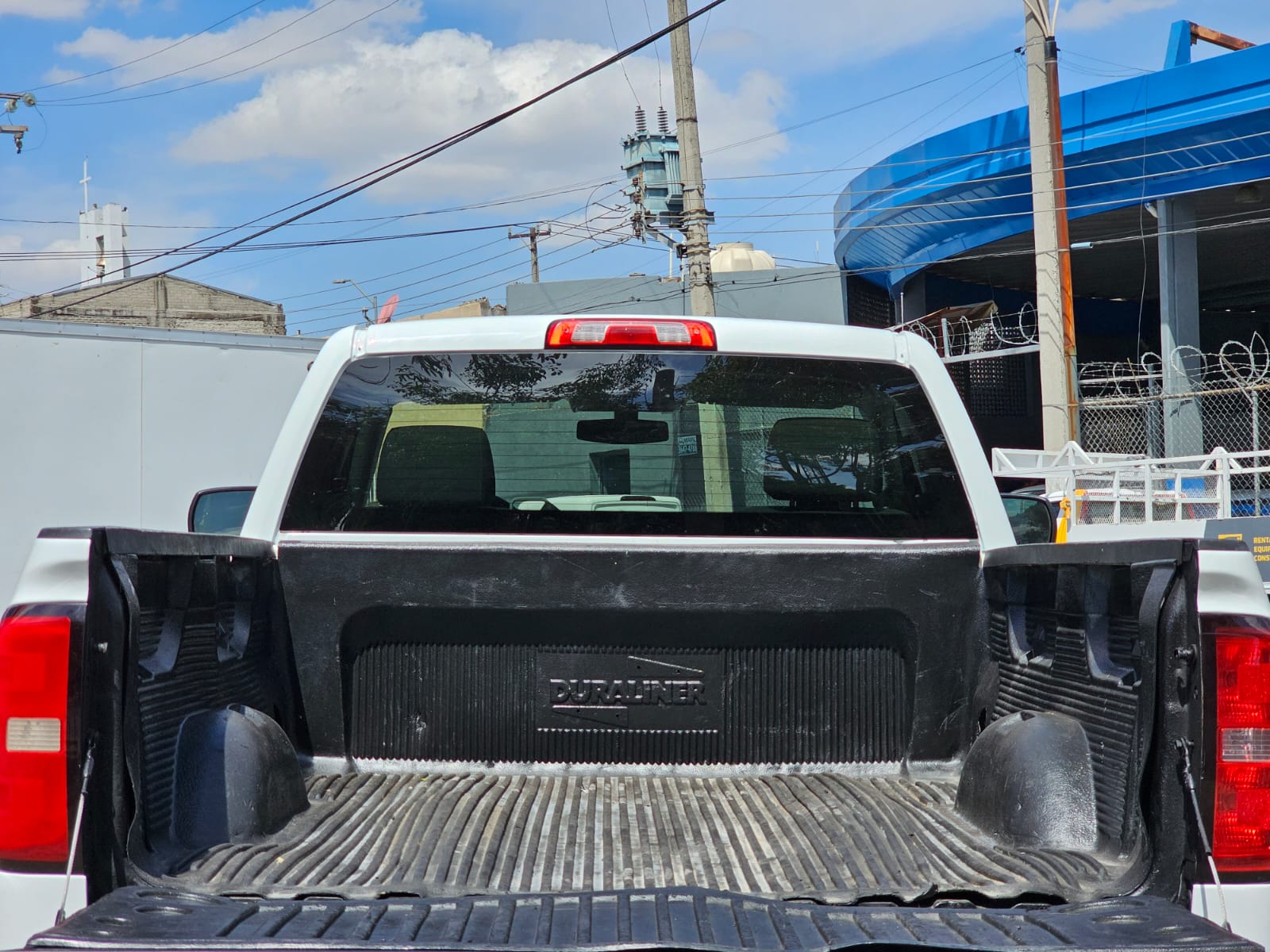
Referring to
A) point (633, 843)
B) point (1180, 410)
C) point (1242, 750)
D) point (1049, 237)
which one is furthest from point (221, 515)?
point (1180, 410)

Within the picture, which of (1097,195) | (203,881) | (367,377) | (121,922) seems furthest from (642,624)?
(1097,195)

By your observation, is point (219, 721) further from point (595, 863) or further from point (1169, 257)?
point (1169, 257)

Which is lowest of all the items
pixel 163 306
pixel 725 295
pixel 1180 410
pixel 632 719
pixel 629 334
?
pixel 632 719

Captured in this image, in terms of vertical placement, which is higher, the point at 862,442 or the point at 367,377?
the point at 367,377

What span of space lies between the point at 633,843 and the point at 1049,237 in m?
15.6

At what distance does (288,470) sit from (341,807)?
2.94 ft

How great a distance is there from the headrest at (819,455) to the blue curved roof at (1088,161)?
64.3 feet

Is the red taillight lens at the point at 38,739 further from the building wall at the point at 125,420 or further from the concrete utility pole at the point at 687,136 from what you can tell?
the concrete utility pole at the point at 687,136

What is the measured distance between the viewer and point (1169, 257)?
2327 centimetres

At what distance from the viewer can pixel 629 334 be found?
10.7ft

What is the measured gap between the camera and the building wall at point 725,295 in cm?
3206

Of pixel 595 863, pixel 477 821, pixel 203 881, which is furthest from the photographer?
pixel 477 821

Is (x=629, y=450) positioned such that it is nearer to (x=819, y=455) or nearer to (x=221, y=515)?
(x=819, y=455)

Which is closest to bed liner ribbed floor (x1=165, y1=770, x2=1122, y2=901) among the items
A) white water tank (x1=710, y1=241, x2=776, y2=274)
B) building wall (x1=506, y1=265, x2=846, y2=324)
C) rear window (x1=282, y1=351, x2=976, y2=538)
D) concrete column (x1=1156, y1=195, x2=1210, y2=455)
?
rear window (x1=282, y1=351, x2=976, y2=538)
